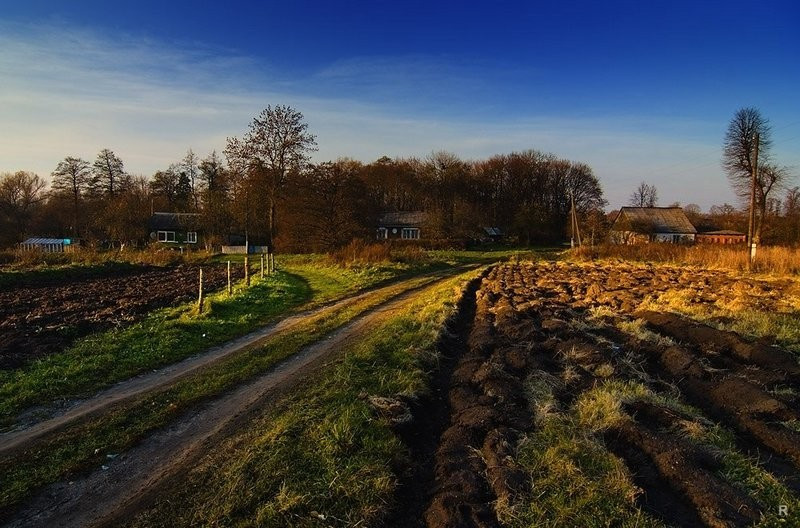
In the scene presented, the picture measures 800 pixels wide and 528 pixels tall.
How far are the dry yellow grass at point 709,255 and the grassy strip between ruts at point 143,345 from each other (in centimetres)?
2391

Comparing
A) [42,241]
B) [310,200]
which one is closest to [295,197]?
[310,200]

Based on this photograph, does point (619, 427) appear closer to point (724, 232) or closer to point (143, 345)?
point (143, 345)

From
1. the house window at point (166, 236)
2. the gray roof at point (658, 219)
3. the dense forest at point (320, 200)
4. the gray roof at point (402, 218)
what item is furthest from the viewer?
the gray roof at point (402, 218)

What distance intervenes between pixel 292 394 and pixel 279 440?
2.00 metres

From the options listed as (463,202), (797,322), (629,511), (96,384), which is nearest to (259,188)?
(463,202)

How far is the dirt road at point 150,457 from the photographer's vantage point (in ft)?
15.6

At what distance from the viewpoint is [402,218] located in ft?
227

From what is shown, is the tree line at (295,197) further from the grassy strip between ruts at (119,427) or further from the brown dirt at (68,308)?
the grassy strip between ruts at (119,427)

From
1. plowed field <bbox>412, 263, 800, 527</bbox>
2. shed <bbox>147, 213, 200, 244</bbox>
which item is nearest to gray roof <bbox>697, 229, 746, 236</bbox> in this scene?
plowed field <bbox>412, 263, 800, 527</bbox>

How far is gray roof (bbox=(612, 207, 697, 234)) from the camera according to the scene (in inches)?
2517

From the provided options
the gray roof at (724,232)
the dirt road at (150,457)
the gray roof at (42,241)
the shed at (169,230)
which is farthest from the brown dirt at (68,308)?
the gray roof at (724,232)

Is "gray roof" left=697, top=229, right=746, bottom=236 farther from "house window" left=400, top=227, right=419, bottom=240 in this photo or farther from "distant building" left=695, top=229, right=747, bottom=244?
"house window" left=400, top=227, right=419, bottom=240

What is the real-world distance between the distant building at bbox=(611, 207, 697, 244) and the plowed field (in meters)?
55.6

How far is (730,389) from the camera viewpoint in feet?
23.7
